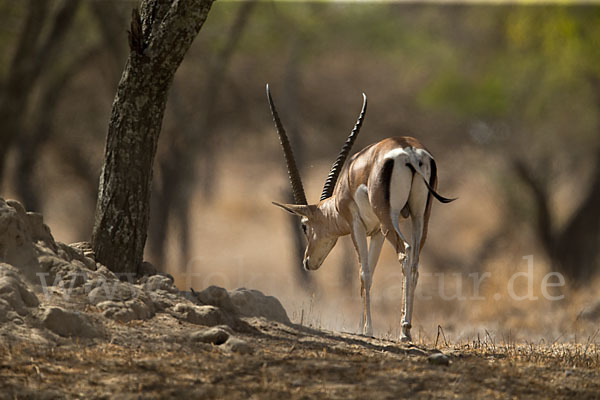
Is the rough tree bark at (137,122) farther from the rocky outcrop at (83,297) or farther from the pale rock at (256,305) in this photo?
the pale rock at (256,305)

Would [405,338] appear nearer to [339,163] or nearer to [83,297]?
[339,163]

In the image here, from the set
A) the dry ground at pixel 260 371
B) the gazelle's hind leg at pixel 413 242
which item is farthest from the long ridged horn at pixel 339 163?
the dry ground at pixel 260 371

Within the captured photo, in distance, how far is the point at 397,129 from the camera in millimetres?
23984

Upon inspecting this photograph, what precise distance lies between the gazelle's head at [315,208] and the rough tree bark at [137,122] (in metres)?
1.28

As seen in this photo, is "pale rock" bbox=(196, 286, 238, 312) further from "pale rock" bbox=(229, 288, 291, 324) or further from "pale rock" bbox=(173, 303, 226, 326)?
"pale rock" bbox=(173, 303, 226, 326)

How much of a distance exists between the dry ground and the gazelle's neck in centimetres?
170

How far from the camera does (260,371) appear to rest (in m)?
5.46

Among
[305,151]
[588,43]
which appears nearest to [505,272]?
[588,43]

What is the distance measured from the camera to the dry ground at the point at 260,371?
5105 mm

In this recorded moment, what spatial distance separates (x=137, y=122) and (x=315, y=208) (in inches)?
76.5

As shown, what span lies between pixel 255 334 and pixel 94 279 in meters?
1.24

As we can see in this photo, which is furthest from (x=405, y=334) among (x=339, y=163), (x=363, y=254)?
(x=339, y=163)

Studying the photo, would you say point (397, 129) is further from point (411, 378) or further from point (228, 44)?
point (411, 378)

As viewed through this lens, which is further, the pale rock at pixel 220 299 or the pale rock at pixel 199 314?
the pale rock at pixel 220 299
